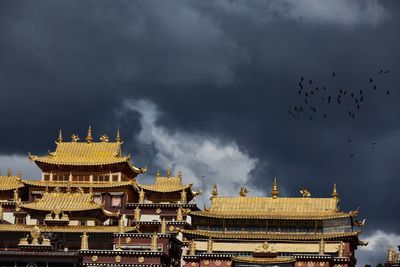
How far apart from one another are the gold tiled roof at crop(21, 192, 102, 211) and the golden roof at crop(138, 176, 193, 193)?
9.94 meters

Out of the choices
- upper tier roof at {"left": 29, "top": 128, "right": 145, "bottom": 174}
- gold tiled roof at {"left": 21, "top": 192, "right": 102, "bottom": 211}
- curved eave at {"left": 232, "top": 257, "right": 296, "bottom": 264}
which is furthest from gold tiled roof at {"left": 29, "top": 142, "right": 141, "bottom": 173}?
curved eave at {"left": 232, "top": 257, "right": 296, "bottom": 264}

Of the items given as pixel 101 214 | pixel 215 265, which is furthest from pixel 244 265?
pixel 101 214

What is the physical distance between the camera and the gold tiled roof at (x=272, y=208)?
105875mm

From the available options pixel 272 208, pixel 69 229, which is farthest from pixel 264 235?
pixel 69 229

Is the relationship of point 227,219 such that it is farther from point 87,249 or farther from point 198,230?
point 87,249

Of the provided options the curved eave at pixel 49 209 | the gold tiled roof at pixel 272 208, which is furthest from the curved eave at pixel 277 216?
the curved eave at pixel 49 209

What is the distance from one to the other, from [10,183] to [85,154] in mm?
9155

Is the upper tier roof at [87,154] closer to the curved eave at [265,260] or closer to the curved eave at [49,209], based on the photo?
the curved eave at [49,209]

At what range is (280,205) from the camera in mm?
107250

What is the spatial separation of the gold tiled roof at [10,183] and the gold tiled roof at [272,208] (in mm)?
26357

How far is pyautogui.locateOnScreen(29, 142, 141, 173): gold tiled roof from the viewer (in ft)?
403

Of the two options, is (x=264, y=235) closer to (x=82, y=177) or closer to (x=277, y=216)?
(x=277, y=216)

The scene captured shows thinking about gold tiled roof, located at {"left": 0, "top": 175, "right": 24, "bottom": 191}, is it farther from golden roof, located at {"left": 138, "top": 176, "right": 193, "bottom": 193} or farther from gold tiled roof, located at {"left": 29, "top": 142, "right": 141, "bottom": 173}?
golden roof, located at {"left": 138, "top": 176, "right": 193, "bottom": 193}

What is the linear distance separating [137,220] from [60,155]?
48.4 ft
